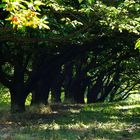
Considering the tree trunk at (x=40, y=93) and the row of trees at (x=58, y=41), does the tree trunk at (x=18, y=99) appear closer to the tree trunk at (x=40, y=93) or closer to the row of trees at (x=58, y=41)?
the row of trees at (x=58, y=41)

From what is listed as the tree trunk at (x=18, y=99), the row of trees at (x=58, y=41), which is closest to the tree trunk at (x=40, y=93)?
the row of trees at (x=58, y=41)

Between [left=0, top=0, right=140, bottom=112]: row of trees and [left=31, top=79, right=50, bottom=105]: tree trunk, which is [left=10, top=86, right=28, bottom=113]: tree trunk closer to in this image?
[left=0, top=0, right=140, bottom=112]: row of trees

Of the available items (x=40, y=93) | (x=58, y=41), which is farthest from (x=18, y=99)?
(x=58, y=41)

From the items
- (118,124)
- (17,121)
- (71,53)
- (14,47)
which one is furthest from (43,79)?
(118,124)

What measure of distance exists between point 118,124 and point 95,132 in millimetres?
3312

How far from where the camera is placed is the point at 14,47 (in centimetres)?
2173

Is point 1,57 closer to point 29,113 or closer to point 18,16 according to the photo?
point 29,113

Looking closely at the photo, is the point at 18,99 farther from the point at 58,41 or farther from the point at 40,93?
the point at 58,41

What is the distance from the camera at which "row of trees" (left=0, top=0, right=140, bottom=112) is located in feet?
40.8

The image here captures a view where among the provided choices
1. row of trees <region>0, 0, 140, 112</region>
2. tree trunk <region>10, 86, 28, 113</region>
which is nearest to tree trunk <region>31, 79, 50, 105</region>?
row of trees <region>0, 0, 140, 112</region>

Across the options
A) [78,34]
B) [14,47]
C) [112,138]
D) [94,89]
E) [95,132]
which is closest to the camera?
[112,138]

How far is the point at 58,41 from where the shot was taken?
16.8 metres

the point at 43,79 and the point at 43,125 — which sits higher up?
the point at 43,79

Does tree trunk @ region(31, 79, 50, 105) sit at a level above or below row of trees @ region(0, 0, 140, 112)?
below
